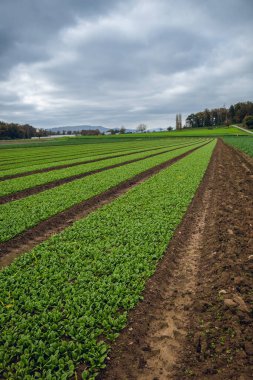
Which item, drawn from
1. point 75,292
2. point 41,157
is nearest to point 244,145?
point 41,157

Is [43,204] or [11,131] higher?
[11,131]

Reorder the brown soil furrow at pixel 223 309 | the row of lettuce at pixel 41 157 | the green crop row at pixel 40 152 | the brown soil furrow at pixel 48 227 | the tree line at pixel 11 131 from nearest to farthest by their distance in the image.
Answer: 1. the brown soil furrow at pixel 223 309
2. the brown soil furrow at pixel 48 227
3. the row of lettuce at pixel 41 157
4. the green crop row at pixel 40 152
5. the tree line at pixel 11 131

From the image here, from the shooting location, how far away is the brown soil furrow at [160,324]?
4797 millimetres

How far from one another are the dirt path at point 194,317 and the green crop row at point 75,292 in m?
0.36

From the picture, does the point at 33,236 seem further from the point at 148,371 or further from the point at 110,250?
the point at 148,371

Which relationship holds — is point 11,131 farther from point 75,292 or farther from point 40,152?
point 75,292

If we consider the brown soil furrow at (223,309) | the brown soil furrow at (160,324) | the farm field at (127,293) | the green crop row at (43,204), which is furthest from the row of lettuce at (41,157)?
the brown soil furrow at (160,324)

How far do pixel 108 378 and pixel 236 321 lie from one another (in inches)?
116

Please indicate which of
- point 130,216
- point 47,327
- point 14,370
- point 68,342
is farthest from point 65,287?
point 130,216

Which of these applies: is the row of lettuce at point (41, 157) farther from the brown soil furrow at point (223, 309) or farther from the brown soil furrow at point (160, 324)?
the brown soil furrow at point (160, 324)

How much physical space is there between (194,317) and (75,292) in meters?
2.92

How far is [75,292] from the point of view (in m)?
6.66

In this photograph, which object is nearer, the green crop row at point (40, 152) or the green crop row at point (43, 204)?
the green crop row at point (43, 204)

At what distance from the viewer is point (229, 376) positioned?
4.45 m
